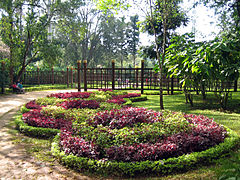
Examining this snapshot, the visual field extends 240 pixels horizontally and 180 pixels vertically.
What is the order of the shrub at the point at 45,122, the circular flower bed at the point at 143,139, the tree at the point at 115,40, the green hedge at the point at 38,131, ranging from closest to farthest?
the circular flower bed at the point at 143,139
the green hedge at the point at 38,131
the shrub at the point at 45,122
the tree at the point at 115,40

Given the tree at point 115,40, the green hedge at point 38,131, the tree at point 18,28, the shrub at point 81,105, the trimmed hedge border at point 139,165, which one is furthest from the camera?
the tree at point 115,40

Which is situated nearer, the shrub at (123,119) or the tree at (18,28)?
the shrub at (123,119)

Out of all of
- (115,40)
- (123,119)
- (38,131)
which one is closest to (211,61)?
(123,119)

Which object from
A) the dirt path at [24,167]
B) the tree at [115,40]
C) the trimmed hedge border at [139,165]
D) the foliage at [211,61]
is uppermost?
the tree at [115,40]

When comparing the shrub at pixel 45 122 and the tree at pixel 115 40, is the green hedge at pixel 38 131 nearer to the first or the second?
the shrub at pixel 45 122

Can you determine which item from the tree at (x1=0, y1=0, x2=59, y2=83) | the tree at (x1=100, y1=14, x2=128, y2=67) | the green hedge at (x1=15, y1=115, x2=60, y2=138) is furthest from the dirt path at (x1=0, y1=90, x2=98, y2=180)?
the tree at (x1=100, y1=14, x2=128, y2=67)

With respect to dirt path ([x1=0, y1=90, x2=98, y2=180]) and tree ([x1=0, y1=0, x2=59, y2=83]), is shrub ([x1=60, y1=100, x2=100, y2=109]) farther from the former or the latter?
tree ([x1=0, y1=0, x2=59, y2=83])

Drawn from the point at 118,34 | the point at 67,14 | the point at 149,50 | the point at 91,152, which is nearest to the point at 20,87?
the point at 67,14

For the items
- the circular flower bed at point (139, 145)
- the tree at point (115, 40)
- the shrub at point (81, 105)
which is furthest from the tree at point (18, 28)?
the tree at point (115, 40)

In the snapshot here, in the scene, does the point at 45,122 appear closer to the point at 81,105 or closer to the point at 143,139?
the point at 81,105

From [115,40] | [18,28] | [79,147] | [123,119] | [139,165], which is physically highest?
[115,40]

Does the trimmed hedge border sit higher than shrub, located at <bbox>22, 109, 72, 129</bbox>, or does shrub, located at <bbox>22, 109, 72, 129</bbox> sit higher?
shrub, located at <bbox>22, 109, 72, 129</bbox>

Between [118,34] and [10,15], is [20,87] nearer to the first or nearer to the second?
[10,15]

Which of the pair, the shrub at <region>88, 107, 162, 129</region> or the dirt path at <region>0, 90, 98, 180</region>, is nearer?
the dirt path at <region>0, 90, 98, 180</region>
